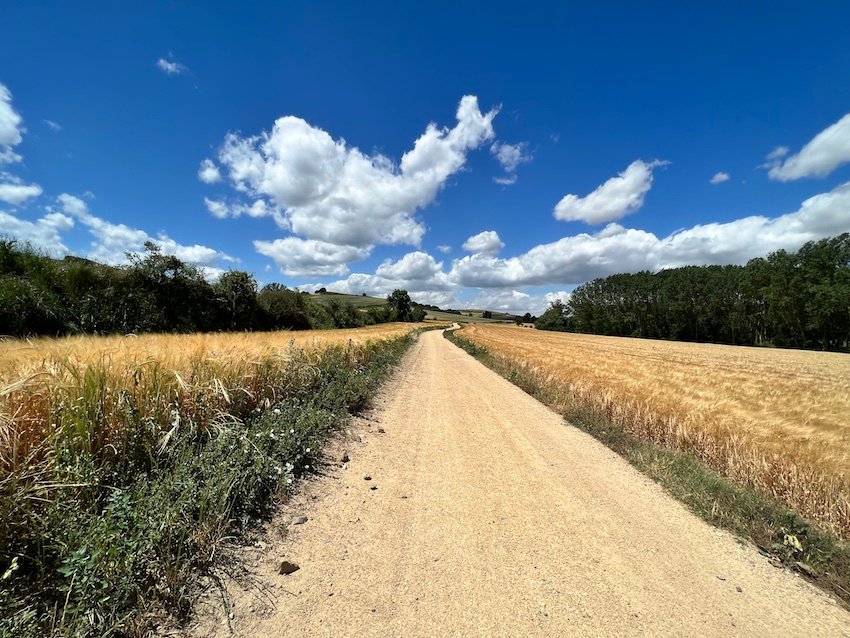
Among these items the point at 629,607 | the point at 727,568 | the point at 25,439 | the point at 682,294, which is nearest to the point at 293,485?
the point at 25,439

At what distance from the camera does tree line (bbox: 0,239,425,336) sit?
12086 millimetres

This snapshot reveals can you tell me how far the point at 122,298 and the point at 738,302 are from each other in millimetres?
95442

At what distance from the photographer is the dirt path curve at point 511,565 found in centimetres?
250

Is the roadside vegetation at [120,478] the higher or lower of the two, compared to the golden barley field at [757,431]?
higher

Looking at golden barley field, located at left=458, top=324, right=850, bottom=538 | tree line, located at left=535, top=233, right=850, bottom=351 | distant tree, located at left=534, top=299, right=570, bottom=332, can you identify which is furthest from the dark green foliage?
distant tree, located at left=534, top=299, right=570, bottom=332

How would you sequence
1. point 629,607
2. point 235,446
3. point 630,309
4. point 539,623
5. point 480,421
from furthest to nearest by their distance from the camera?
1. point 630,309
2. point 480,421
3. point 235,446
4. point 629,607
5. point 539,623

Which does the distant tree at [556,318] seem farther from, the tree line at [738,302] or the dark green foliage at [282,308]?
the dark green foliage at [282,308]

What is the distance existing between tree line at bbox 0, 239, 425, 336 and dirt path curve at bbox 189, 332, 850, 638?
369 inches

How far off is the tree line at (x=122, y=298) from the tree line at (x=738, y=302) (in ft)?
241

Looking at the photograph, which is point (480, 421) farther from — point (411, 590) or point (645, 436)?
point (411, 590)

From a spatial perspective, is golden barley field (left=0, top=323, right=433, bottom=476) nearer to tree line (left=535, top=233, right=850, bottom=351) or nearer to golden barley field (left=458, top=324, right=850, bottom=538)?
golden barley field (left=458, top=324, right=850, bottom=538)

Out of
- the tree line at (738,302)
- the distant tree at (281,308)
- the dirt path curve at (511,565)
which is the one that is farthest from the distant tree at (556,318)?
the dirt path curve at (511,565)

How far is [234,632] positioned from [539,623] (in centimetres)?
216

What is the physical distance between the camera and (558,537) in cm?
360
